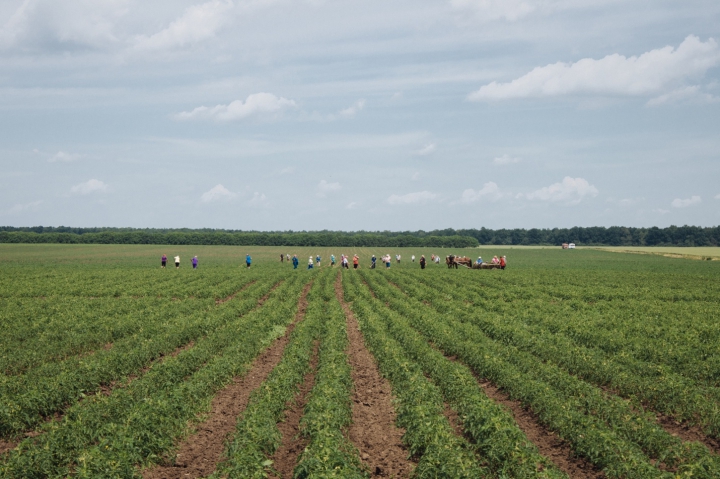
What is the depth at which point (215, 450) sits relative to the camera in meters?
Answer: 10.1

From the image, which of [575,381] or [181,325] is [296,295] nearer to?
[181,325]

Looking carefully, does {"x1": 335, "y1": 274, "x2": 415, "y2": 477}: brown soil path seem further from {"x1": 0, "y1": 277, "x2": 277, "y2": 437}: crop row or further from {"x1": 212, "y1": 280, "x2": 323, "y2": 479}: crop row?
{"x1": 0, "y1": 277, "x2": 277, "y2": 437}: crop row

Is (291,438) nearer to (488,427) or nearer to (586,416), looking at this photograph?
(488,427)

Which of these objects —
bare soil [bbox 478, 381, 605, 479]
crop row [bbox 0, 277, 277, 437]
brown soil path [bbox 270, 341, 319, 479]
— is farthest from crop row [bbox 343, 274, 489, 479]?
crop row [bbox 0, 277, 277, 437]

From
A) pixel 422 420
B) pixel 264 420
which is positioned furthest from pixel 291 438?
pixel 422 420

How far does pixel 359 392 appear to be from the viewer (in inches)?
543

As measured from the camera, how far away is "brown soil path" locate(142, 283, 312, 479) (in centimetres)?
924

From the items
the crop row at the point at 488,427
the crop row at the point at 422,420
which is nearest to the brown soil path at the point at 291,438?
the crop row at the point at 422,420

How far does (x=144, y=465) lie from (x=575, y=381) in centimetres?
1035

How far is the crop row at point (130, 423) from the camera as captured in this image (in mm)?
8406

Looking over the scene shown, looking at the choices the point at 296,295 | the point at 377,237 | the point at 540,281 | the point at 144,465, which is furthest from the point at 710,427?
the point at 377,237

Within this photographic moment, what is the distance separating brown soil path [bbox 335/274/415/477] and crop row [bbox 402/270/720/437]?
5835 millimetres

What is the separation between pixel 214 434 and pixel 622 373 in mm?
10896

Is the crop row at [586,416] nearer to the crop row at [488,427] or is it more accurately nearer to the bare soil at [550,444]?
the bare soil at [550,444]
